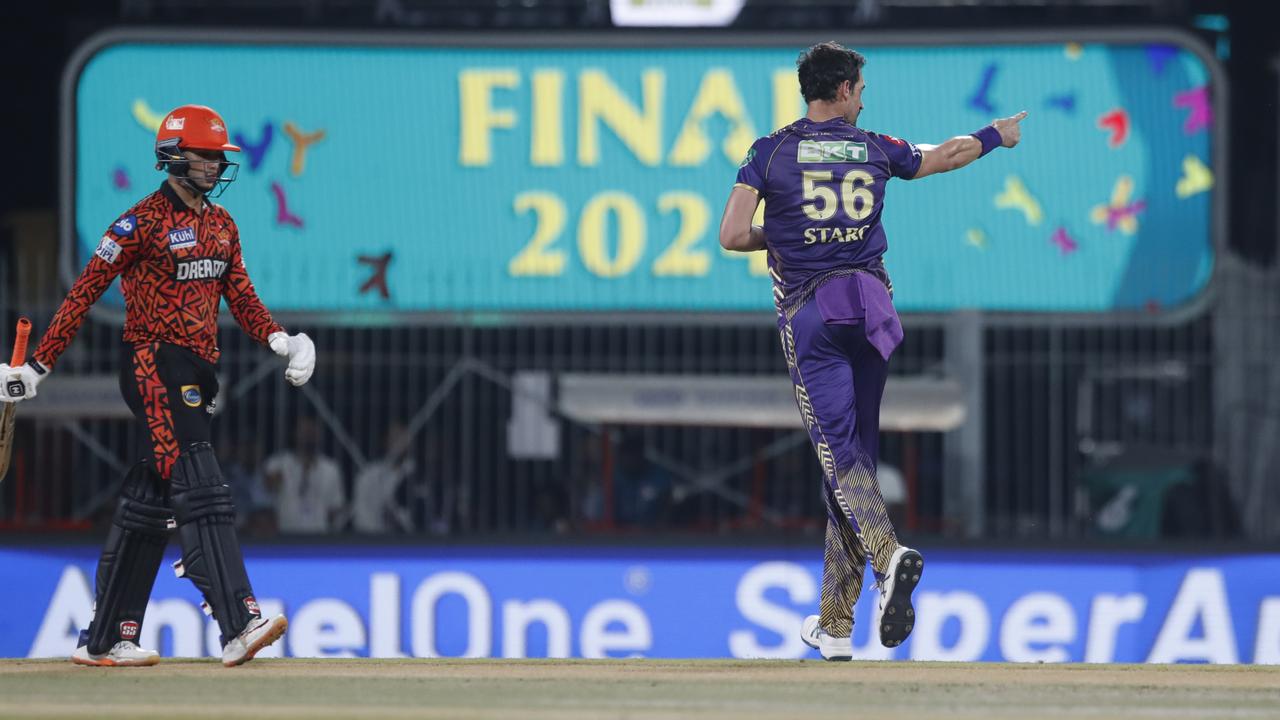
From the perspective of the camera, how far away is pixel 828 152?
7.37 metres

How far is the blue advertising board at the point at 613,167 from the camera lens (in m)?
13.1

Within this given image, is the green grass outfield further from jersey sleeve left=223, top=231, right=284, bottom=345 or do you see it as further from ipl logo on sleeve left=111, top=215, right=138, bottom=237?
ipl logo on sleeve left=111, top=215, right=138, bottom=237

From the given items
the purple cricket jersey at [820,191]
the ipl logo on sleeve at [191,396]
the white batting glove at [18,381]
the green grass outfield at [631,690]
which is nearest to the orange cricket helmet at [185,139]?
the ipl logo on sleeve at [191,396]

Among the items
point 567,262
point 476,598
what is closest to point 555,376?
point 567,262

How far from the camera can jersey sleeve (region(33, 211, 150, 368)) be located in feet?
24.1

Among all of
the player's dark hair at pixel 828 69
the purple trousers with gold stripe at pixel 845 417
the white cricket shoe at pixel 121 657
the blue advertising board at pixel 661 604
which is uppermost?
the player's dark hair at pixel 828 69

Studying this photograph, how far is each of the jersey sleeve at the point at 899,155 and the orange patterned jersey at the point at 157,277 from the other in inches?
98.6

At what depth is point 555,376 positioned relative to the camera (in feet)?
42.4

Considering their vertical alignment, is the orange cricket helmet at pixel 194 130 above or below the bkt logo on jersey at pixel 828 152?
above

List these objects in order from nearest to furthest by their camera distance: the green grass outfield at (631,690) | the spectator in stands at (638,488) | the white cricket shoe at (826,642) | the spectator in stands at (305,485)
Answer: the green grass outfield at (631,690) → the white cricket shoe at (826,642) → the spectator in stands at (638,488) → the spectator in stands at (305,485)

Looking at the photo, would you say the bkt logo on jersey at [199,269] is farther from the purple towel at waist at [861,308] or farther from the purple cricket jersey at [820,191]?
the purple towel at waist at [861,308]

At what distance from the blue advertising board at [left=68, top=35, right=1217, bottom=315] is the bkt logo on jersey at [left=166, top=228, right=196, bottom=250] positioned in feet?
18.6

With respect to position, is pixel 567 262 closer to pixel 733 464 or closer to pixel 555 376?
pixel 555 376

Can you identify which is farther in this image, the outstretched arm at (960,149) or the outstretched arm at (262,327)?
the outstretched arm at (262,327)
